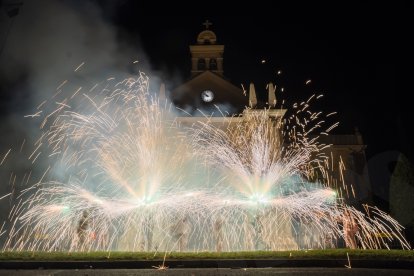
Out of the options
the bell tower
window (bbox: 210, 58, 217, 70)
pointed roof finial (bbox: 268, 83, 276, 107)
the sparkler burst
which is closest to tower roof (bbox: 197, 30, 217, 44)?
the bell tower

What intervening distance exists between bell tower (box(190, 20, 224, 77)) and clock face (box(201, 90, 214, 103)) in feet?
8.83

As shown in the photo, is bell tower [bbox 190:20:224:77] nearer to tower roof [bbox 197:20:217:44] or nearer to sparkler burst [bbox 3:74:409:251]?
tower roof [bbox 197:20:217:44]

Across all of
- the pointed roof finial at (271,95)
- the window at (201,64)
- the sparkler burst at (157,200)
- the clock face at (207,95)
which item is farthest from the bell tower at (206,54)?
the sparkler burst at (157,200)

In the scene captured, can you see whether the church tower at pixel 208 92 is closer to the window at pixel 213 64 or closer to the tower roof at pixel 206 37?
the window at pixel 213 64

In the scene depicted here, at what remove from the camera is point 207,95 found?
2817cm

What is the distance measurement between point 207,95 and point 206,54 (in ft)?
14.9

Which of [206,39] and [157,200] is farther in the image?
[206,39]

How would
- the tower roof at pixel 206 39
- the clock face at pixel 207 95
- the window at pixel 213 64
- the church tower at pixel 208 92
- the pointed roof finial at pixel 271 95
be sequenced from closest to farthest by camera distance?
the pointed roof finial at pixel 271 95 → the church tower at pixel 208 92 → the clock face at pixel 207 95 → the window at pixel 213 64 → the tower roof at pixel 206 39

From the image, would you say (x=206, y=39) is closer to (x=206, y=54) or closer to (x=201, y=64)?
(x=206, y=54)

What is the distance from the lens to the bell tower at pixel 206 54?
1185 inches

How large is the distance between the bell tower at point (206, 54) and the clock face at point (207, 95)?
2.69 meters

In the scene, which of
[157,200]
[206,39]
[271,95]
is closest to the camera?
[157,200]

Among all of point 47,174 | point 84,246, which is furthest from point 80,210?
point 47,174

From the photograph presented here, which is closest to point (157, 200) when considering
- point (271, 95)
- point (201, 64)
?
point (271, 95)
